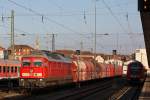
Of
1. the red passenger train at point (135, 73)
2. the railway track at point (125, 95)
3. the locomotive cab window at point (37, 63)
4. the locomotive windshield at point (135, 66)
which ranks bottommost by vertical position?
the railway track at point (125, 95)

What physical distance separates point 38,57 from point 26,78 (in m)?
2.16

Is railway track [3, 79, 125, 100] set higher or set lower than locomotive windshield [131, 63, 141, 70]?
lower

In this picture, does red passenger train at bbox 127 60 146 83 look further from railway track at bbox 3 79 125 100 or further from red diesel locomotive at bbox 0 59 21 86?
red diesel locomotive at bbox 0 59 21 86

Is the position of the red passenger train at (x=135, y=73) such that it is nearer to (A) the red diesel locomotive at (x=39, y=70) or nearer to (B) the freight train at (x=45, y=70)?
(B) the freight train at (x=45, y=70)

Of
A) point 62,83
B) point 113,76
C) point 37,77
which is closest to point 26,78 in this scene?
point 37,77

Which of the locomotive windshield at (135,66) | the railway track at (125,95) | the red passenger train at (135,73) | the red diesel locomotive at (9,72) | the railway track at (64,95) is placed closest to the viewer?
the railway track at (64,95)

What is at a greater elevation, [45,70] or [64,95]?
[45,70]

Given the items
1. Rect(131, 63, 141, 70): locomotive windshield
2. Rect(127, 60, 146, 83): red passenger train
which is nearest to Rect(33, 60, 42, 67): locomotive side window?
Rect(127, 60, 146, 83): red passenger train

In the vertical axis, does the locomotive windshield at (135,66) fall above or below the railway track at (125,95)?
above

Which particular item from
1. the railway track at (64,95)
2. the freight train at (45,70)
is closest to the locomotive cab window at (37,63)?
the freight train at (45,70)

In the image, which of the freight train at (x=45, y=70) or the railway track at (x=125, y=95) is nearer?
the railway track at (x=125, y=95)

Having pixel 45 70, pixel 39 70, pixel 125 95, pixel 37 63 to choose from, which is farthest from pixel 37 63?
pixel 125 95

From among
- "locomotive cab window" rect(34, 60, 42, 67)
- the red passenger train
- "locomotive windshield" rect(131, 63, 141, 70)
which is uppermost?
"locomotive cab window" rect(34, 60, 42, 67)

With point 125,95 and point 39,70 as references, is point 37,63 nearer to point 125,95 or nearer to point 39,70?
point 39,70
